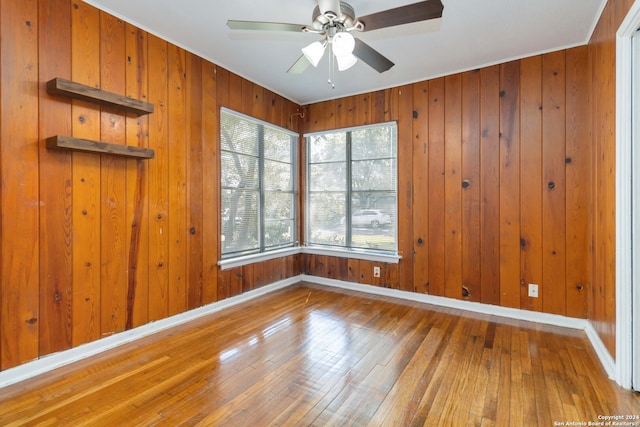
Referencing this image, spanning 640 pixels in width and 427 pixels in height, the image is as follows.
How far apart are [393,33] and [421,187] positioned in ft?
5.48

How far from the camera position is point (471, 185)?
11.0 feet

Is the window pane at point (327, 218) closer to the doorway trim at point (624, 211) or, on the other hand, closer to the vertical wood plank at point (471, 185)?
the vertical wood plank at point (471, 185)

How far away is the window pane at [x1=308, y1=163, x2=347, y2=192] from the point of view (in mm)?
4246

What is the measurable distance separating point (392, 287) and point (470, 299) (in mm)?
872

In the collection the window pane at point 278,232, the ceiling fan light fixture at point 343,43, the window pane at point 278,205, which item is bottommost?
the window pane at point 278,232

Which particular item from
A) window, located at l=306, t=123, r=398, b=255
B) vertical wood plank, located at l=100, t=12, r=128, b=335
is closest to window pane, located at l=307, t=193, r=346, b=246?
window, located at l=306, t=123, r=398, b=255

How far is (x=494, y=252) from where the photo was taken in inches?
127

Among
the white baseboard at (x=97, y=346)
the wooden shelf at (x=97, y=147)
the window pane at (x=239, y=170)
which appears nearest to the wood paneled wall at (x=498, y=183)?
the window pane at (x=239, y=170)

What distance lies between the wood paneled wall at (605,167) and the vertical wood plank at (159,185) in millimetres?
3350

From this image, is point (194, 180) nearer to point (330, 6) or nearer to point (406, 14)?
point (330, 6)

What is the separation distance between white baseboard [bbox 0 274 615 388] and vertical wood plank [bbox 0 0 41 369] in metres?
0.10

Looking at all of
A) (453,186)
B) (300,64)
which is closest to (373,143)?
(453,186)

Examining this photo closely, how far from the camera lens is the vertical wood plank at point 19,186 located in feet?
6.35

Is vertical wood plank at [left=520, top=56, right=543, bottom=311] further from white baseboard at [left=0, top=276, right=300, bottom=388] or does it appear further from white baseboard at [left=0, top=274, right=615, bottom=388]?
white baseboard at [left=0, top=276, right=300, bottom=388]
